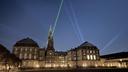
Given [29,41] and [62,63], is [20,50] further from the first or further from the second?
[62,63]

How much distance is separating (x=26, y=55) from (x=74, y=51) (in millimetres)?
37438

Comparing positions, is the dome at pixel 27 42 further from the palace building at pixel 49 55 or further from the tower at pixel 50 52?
the tower at pixel 50 52

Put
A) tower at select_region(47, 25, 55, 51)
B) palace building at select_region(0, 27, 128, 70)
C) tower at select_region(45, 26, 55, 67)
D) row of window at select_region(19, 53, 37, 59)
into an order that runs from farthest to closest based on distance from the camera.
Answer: tower at select_region(47, 25, 55, 51)
tower at select_region(45, 26, 55, 67)
palace building at select_region(0, 27, 128, 70)
row of window at select_region(19, 53, 37, 59)

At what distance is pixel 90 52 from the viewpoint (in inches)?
4466

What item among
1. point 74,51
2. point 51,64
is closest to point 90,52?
point 74,51

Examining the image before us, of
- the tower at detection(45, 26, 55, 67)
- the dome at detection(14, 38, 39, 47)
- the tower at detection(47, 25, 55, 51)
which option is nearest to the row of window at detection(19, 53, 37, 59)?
the dome at detection(14, 38, 39, 47)

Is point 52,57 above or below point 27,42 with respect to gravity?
below

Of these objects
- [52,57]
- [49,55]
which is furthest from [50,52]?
[52,57]

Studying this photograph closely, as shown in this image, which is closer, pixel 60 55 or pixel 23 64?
pixel 23 64

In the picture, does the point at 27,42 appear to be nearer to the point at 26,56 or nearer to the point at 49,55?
the point at 26,56

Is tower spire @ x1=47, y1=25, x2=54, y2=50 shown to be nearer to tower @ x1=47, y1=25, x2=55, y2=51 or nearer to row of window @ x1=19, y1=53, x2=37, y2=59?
tower @ x1=47, y1=25, x2=55, y2=51

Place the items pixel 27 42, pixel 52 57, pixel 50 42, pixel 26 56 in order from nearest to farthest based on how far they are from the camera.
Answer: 1. pixel 26 56
2. pixel 27 42
3. pixel 52 57
4. pixel 50 42

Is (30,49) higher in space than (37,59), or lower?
higher

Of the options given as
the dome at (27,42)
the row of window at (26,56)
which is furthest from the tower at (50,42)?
the row of window at (26,56)
